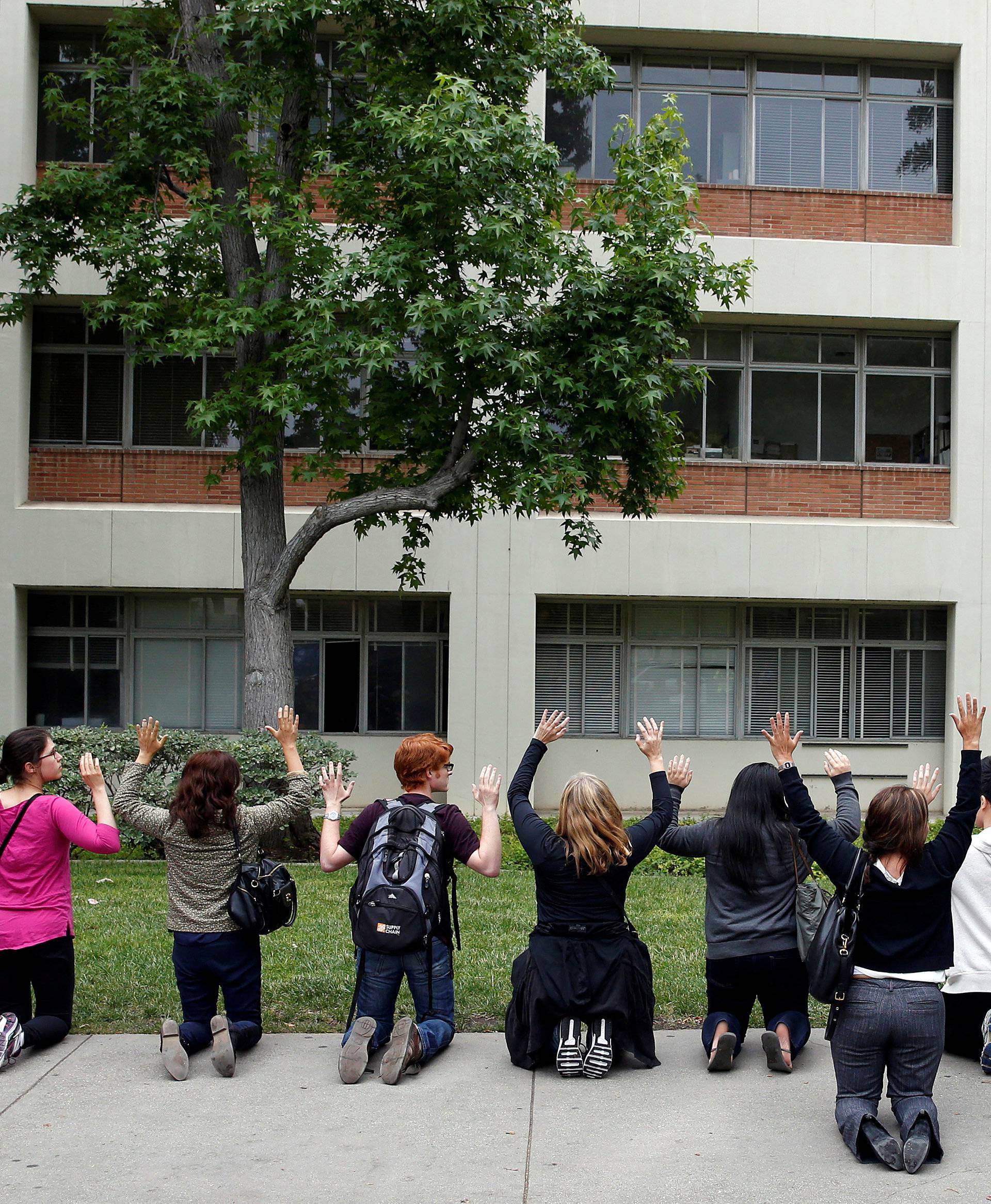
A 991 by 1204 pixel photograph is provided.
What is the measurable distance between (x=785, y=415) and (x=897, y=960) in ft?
48.6

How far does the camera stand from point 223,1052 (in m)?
5.88

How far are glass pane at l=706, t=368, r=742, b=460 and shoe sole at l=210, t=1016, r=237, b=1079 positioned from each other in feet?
46.1

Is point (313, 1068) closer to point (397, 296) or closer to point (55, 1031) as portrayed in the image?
point (55, 1031)

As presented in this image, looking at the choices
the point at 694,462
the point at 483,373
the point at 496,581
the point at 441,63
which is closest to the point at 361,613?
the point at 496,581

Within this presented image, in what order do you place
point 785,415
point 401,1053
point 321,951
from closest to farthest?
1. point 401,1053
2. point 321,951
3. point 785,415

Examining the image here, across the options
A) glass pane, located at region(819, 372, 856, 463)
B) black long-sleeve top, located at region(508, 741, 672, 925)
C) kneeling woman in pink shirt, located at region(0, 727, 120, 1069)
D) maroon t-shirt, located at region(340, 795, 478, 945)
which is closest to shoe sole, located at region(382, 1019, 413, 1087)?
maroon t-shirt, located at region(340, 795, 478, 945)

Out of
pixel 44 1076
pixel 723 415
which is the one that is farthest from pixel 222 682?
pixel 44 1076

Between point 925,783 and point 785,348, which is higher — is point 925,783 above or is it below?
below

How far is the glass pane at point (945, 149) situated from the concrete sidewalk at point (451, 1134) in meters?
16.0

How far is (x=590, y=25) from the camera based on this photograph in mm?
17969

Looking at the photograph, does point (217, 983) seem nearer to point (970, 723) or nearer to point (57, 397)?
point (970, 723)

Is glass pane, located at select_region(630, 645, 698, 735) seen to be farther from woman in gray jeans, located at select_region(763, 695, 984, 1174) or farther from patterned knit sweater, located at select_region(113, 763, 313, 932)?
woman in gray jeans, located at select_region(763, 695, 984, 1174)

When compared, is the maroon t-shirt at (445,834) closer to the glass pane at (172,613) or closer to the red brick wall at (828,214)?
the glass pane at (172,613)

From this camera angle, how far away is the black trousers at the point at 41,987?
20.3ft
